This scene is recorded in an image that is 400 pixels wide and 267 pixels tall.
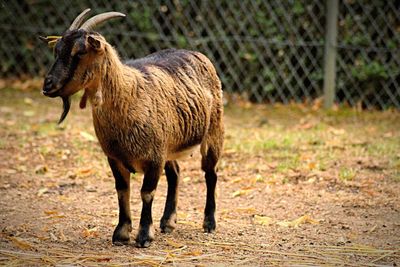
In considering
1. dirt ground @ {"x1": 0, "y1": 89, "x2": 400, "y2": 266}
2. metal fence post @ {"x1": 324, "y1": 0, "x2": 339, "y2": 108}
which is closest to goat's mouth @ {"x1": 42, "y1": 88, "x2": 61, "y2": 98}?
dirt ground @ {"x1": 0, "y1": 89, "x2": 400, "y2": 266}

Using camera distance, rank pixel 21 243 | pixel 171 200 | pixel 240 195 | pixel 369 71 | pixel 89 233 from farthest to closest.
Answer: pixel 369 71 → pixel 240 195 → pixel 171 200 → pixel 89 233 → pixel 21 243

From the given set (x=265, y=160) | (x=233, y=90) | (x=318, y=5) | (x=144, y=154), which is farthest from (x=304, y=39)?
(x=144, y=154)

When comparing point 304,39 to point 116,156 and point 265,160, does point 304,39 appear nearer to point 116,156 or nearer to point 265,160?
point 265,160

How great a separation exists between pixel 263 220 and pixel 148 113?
1551mm

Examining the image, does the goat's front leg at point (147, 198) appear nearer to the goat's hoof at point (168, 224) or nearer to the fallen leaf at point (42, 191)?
the goat's hoof at point (168, 224)

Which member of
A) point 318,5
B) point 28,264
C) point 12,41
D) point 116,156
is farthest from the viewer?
point 12,41

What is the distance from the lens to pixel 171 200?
6.21 meters

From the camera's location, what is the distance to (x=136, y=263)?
500 cm

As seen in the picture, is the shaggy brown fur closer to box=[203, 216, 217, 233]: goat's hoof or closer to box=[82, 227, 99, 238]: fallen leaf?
box=[203, 216, 217, 233]: goat's hoof

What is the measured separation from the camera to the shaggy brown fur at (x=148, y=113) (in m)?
5.21

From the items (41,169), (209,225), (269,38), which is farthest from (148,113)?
(269,38)

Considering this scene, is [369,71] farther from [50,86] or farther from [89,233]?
[50,86]

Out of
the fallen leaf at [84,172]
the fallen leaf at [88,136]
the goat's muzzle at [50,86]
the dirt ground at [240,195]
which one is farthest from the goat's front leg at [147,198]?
the fallen leaf at [88,136]

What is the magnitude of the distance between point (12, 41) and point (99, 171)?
18.0ft
